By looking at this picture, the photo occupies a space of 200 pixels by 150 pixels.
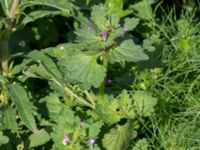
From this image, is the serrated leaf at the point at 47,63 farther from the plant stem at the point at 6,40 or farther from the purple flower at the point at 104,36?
the purple flower at the point at 104,36

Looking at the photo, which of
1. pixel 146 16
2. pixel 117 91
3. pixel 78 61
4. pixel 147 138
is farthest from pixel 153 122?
pixel 146 16

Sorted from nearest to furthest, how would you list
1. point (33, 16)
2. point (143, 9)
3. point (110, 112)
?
→ point (110, 112) < point (33, 16) < point (143, 9)

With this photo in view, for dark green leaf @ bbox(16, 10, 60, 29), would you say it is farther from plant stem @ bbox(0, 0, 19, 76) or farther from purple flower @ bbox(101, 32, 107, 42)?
purple flower @ bbox(101, 32, 107, 42)

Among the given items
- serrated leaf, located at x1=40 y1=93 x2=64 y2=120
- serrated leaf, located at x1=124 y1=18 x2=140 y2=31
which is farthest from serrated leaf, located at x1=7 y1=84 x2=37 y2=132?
serrated leaf, located at x1=124 y1=18 x2=140 y2=31

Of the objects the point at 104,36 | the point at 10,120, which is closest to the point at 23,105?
the point at 10,120

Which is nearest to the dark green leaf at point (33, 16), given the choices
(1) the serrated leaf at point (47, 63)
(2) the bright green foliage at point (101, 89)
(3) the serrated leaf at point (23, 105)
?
(2) the bright green foliage at point (101, 89)

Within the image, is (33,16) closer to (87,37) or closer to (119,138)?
(87,37)

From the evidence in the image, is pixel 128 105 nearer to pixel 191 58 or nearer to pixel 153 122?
pixel 153 122
